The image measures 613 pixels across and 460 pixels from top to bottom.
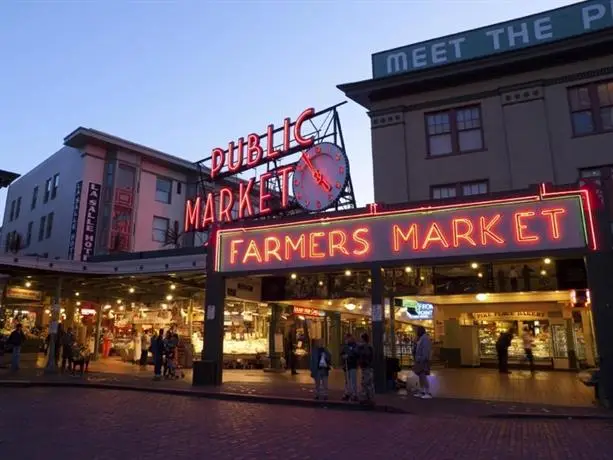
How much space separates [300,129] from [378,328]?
42.2ft

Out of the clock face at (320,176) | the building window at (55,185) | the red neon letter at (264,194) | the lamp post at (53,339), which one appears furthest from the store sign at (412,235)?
the building window at (55,185)

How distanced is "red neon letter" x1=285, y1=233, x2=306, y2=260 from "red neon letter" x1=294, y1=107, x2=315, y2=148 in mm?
8349

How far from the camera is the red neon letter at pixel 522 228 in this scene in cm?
1573

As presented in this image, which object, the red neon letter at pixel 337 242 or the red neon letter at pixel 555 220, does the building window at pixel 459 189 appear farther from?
the red neon letter at pixel 555 220

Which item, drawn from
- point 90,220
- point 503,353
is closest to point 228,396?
point 503,353

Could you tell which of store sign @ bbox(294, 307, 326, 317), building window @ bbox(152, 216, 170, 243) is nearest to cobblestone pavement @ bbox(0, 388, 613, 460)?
store sign @ bbox(294, 307, 326, 317)

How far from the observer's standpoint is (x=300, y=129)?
26.9 metres

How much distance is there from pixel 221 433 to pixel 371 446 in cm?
275

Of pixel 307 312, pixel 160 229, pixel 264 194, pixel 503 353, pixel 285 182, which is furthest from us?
pixel 160 229

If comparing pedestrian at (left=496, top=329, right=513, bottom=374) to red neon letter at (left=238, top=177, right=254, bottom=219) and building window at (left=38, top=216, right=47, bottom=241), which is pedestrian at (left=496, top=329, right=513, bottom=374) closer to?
red neon letter at (left=238, top=177, right=254, bottom=219)

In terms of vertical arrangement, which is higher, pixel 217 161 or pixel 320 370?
pixel 217 161

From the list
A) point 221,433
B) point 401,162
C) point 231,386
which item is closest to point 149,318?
point 231,386

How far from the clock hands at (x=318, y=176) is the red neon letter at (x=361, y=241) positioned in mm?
5640

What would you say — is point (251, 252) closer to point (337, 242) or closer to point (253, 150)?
point (337, 242)
